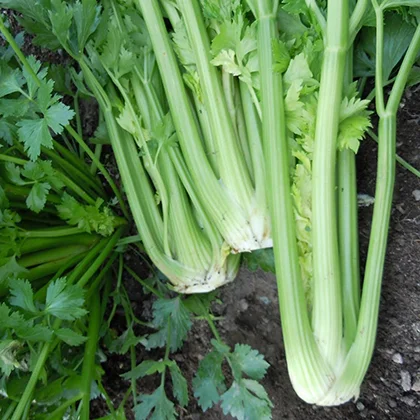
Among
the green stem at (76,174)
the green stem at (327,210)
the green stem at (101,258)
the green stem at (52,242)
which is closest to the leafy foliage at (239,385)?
the green stem at (327,210)

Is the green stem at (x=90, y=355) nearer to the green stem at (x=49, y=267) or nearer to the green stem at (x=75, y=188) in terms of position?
the green stem at (x=49, y=267)

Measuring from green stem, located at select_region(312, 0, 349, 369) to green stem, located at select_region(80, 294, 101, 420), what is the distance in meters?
0.51

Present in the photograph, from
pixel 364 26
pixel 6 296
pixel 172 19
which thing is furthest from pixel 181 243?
pixel 364 26

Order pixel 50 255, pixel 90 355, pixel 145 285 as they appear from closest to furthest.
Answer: pixel 90 355 → pixel 50 255 → pixel 145 285

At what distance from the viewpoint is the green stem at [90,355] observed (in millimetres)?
1154

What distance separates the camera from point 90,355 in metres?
1.24

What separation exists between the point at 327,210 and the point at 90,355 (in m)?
0.63

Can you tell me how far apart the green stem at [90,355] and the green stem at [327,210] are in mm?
506

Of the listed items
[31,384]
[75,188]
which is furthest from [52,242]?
[31,384]

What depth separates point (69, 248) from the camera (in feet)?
4.60

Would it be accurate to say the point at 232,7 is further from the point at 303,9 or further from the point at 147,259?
the point at 147,259

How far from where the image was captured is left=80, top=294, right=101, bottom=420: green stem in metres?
1.15

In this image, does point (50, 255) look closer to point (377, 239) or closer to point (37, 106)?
point (37, 106)

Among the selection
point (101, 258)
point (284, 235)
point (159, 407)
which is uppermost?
point (284, 235)
